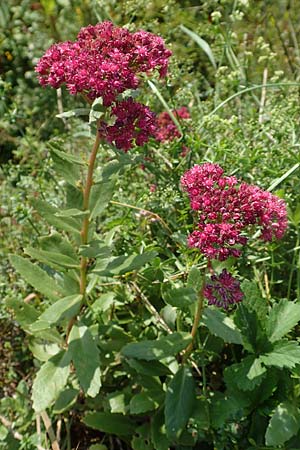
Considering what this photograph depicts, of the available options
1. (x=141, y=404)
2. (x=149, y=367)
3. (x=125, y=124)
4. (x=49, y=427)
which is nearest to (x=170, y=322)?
(x=149, y=367)

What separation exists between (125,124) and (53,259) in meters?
0.44

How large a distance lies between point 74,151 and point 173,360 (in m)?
1.50

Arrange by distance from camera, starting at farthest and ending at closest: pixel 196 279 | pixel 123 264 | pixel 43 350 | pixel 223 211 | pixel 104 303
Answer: pixel 43 350, pixel 104 303, pixel 123 264, pixel 196 279, pixel 223 211

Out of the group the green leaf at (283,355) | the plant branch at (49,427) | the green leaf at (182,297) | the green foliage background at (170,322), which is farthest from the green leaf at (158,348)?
the plant branch at (49,427)

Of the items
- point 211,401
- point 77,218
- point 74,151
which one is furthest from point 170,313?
point 74,151

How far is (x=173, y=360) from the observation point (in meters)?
1.79

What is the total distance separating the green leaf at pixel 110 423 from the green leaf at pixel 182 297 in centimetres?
48

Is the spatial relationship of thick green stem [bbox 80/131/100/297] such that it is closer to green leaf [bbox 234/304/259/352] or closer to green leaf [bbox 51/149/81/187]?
green leaf [bbox 51/149/81/187]

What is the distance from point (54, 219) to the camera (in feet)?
5.62

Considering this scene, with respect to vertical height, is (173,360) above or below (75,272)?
below

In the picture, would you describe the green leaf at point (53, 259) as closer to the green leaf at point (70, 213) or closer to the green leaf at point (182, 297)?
Answer: the green leaf at point (70, 213)

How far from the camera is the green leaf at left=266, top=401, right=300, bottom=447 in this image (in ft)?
5.05

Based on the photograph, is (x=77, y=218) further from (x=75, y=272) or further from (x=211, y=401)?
(x=211, y=401)

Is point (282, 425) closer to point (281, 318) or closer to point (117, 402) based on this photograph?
point (281, 318)
